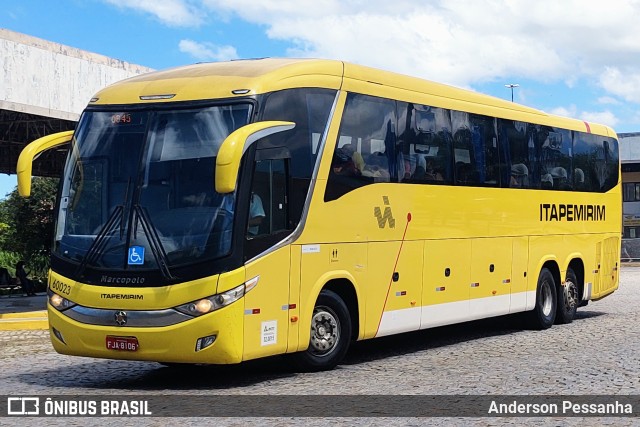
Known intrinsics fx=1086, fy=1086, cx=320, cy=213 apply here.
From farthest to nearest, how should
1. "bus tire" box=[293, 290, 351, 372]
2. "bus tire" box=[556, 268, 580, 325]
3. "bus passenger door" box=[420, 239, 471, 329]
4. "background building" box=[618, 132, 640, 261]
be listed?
"background building" box=[618, 132, 640, 261]
"bus tire" box=[556, 268, 580, 325]
"bus passenger door" box=[420, 239, 471, 329]
"bus tire" box=[293, 290, 351, 372]

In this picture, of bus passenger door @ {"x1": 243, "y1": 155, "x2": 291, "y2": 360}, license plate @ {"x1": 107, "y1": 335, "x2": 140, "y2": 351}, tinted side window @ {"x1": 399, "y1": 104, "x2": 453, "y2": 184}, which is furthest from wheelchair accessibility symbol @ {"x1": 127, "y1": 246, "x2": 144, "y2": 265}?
tinted side window @ {"x1": 399, "y1": 104, "x2": 453, "y2": 184}

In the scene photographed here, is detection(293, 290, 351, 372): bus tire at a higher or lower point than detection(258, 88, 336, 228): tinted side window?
lower

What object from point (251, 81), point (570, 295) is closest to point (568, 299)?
point (570, 295)

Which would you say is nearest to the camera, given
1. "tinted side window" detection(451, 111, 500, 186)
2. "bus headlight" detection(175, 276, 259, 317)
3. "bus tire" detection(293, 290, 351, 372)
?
"bus headlight" detection(175, 276, 259, 317)

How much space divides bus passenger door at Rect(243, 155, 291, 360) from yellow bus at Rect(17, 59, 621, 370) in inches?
0.8

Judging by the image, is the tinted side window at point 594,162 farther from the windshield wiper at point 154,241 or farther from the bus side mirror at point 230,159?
the windshield wiper at point 154,241

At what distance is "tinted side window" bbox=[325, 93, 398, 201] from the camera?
1302cm

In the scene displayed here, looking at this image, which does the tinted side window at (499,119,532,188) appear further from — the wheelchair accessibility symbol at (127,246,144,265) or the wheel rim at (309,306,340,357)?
the wheelchair accessibility symbol at (127,246,144,265)

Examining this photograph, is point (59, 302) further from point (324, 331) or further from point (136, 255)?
point (324, 331)

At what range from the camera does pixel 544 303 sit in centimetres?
1894

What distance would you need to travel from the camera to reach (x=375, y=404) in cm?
1005

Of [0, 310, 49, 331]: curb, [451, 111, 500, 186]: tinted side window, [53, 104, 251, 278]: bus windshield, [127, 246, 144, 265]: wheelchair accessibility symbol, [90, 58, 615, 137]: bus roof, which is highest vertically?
[90, 58, 615, 137]: bus roof

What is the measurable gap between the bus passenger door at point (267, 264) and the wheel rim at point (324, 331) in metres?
0.74

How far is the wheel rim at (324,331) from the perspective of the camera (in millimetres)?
12617
